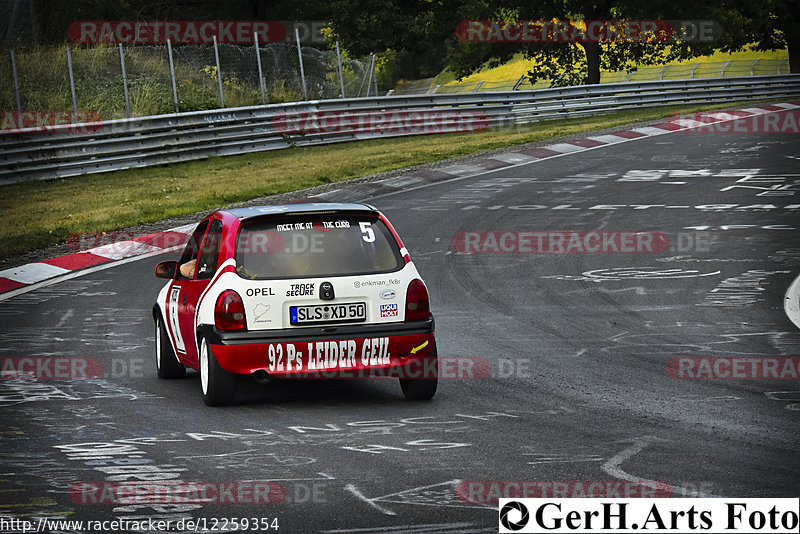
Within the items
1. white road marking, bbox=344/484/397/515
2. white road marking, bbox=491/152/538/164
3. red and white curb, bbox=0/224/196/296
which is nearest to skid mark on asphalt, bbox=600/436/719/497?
white road marking, bbox=344/484/397/515

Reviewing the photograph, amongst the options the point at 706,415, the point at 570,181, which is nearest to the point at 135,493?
the point at 706,415

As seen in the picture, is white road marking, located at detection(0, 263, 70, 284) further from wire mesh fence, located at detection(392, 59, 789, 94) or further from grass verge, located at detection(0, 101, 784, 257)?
wire mesh fence, located at detection(392, 59, 789, 94)

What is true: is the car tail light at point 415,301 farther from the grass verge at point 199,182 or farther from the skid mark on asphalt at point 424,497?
the grass verge at point 199,182

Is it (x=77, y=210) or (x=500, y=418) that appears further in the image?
(x=77, y=210)

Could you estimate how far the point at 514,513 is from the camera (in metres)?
5.25

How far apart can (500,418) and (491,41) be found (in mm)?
41936

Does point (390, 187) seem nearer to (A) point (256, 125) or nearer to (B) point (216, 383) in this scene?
(A) point (256, 125)

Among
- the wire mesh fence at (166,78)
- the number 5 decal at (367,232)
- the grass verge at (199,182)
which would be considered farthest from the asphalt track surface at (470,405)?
the wire mesh fence at (166,78)

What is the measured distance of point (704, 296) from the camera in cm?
1230

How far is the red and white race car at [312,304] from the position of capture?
8031 millimetres

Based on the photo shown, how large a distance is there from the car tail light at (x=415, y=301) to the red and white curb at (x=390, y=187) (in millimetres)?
4331

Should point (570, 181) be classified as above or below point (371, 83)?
below

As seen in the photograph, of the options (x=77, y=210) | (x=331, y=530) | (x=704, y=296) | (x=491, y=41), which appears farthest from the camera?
(x=491, y=41)

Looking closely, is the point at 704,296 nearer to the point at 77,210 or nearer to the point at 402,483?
the point at 402,483
